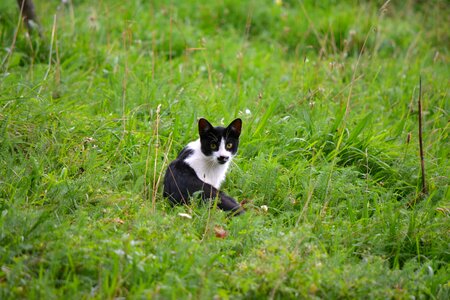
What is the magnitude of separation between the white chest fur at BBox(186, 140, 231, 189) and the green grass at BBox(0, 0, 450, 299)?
13cm

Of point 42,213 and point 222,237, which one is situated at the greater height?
point 42,213

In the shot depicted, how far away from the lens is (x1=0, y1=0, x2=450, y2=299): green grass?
294cm

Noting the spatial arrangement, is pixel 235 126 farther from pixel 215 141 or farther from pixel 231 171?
pixel 231 171

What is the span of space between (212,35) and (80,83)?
2.36 meters

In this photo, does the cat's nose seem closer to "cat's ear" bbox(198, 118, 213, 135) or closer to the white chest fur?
the white chest fur

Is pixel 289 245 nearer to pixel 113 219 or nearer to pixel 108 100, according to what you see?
pixel 113 219

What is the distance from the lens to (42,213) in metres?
3.02

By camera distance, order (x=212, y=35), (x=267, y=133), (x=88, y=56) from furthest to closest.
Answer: (x=212, y=35) < (x=88, y=56) < (x=267, y=133)

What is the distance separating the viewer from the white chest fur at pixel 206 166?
415cm

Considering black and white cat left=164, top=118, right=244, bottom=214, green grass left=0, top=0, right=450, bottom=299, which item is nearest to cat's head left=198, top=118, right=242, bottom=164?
black and white cat left=164, top=118, right=244, bottom=214

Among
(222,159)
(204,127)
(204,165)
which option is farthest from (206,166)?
(204,127)

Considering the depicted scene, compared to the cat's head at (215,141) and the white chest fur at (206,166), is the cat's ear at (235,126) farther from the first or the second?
the white chest fur at (206,166)

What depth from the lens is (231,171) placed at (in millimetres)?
4422

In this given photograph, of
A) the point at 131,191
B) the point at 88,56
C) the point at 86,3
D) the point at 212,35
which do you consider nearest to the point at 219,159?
the point at 131,191
